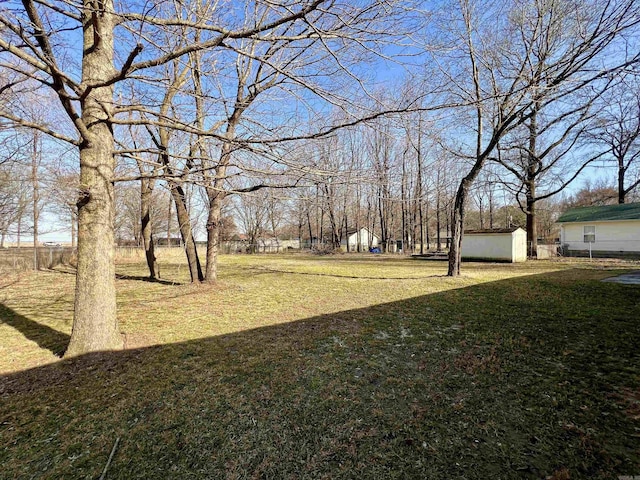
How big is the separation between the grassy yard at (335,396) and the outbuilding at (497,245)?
1111 centimetres

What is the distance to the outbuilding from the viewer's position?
50.3 ft

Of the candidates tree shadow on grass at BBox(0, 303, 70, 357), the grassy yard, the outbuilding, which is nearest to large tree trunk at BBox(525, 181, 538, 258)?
the outbuilding

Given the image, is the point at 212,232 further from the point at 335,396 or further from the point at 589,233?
the point at 589,233

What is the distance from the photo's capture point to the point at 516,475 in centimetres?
175

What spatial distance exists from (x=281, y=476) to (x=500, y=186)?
19.7 metres

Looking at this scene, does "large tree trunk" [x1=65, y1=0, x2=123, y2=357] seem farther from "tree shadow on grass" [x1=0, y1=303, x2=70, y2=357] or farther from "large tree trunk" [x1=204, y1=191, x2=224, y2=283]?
"large tree trunk" [x1=204, y1=191, x2=224, y2=283]

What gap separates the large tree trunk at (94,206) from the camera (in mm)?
3432

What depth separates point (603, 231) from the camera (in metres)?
17.7

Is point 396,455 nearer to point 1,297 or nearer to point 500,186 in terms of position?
point 1,297

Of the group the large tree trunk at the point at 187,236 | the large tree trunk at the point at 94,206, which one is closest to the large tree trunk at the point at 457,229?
the large tree trunk at the point at 187,236

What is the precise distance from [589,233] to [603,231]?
650 millimetres

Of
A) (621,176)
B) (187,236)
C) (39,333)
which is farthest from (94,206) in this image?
(621,176)

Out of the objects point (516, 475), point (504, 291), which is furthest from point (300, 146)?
point (504, 291)

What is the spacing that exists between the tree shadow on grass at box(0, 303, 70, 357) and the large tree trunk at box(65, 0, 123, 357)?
0.57m
